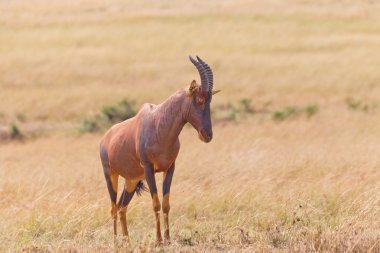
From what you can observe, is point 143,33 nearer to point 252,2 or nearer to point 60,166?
point 252,2

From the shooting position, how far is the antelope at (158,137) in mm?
7289

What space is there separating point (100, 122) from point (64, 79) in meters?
9.72

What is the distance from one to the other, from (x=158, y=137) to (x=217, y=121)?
19573mm

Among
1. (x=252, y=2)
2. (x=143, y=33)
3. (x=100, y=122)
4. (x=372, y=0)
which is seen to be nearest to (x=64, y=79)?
(x=100, y=122)

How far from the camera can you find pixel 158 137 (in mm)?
7520

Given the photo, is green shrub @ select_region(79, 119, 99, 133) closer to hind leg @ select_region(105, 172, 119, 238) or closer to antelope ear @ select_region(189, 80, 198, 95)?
hind leg @ select_region(105, 172, 119, 238)

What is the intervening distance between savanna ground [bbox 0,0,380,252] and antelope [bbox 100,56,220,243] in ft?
1.94

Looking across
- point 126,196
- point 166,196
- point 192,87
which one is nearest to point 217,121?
point 126,196

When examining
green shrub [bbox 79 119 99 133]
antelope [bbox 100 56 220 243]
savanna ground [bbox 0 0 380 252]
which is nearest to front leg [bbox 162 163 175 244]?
antelope [bbox 100 56 220 243]

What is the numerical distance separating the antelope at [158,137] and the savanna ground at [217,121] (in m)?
0.59

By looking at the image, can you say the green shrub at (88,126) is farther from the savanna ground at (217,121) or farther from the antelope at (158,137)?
the antelope at (158,137)

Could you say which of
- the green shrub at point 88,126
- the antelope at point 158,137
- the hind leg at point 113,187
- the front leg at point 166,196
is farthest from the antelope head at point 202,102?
the green shrub at point 88,126

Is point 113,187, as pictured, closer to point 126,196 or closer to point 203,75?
point 126,196

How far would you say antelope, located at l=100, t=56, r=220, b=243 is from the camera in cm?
729
